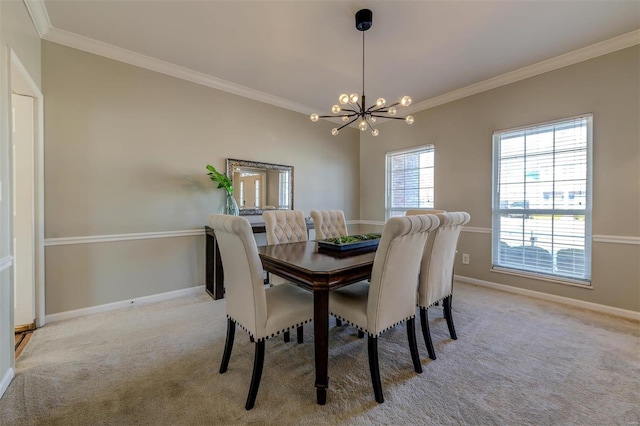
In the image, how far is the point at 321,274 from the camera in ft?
4.79

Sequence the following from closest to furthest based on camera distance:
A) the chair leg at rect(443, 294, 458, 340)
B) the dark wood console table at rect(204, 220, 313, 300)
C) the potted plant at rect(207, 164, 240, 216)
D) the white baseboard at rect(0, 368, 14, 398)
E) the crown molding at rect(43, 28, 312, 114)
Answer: the white baseboard at rect(0, 368, 14, 398), the chair leg at rect(443, 294, 458, 340), the crown molding at rect(43, 28, 312, 114), the dark wood console table at rect(204, 220, 313, 300), the potted plant at rect(207, 164, 240, 216)

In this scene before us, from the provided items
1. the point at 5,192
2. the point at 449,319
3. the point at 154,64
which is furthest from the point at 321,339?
the point at 154,64

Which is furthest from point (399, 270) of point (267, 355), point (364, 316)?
point (267, 355)

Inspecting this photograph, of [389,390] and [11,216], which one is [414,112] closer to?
[389,390]

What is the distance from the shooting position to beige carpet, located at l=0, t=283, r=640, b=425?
1.41 m

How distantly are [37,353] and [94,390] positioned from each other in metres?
0.82

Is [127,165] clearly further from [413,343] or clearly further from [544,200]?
[544,200]

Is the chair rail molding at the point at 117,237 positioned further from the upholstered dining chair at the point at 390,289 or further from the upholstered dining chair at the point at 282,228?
the upholstered dining chair at the point at 390,289

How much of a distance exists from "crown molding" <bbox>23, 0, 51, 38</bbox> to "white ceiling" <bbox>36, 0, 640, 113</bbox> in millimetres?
12

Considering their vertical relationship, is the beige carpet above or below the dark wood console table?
below

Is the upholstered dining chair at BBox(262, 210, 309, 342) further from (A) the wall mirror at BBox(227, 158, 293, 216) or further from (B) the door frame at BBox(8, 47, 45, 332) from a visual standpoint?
(B) the door frame at BBox(8, 47, 45, 332)

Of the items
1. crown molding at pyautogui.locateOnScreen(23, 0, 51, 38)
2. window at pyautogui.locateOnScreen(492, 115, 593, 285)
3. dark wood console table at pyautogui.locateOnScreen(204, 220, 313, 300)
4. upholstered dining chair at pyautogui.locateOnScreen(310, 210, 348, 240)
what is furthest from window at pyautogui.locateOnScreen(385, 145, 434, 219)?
crown molding at pyautogui.locateOnScreen(23, 0, 51, 38)

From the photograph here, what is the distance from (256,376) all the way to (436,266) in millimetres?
1415

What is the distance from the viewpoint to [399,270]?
1.59m
